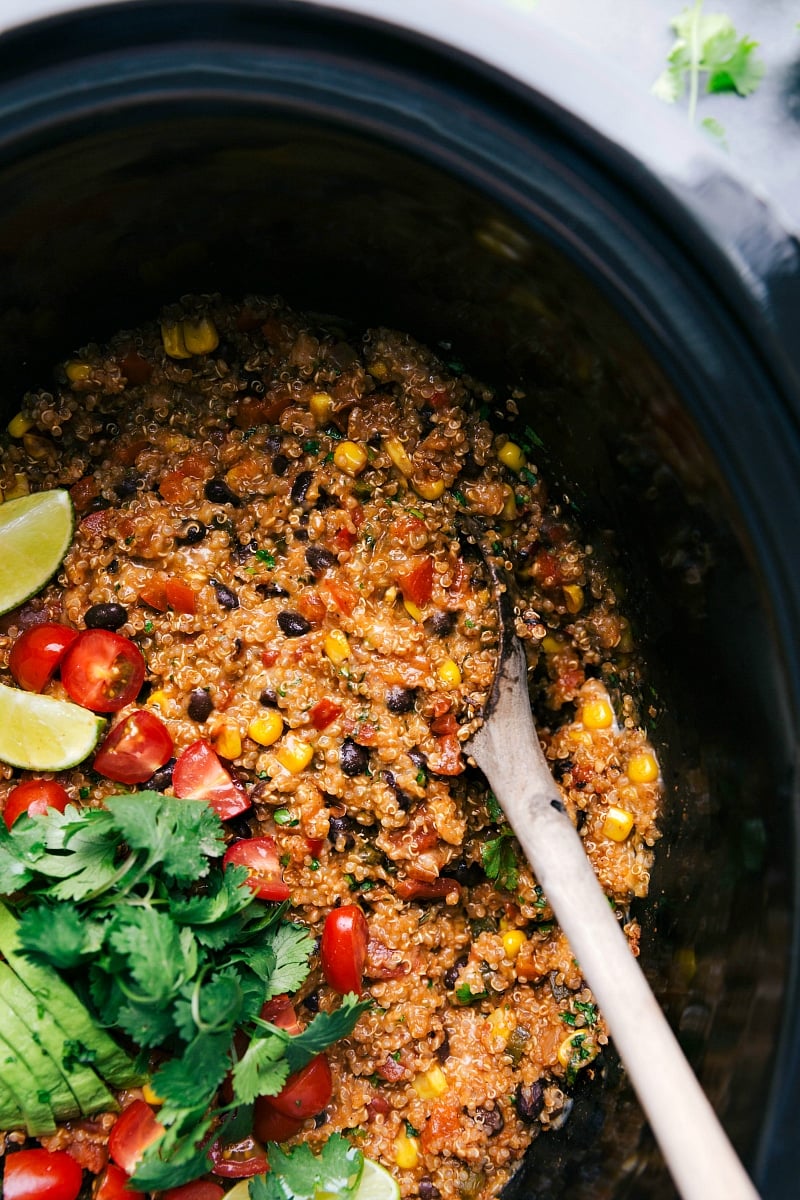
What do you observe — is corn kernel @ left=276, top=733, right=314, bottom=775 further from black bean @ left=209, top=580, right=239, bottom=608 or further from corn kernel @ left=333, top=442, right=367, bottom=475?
corn kernel @ left=333, top=442, right=367, bottom=475

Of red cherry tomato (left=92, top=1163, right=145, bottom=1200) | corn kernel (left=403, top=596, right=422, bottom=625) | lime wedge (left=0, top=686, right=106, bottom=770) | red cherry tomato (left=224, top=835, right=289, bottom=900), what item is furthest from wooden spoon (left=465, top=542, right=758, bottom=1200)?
red cherry tomato (left=92, top=1163, right=145, bottom=1200)

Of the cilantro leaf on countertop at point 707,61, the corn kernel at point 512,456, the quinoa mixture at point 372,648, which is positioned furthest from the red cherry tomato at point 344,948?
the cilantro leaf on countertop at point 707,61

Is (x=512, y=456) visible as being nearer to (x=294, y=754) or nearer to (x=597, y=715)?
(x=597, y=715)

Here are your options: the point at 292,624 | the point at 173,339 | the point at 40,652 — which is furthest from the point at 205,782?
the point at 173,339

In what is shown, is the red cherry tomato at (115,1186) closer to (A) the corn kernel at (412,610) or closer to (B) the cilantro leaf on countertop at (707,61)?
(A) the corn kernel at (412,610)

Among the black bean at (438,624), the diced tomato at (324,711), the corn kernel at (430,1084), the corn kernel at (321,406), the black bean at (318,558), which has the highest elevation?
the corn kernel at (321,406)
